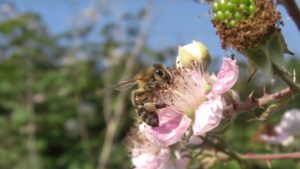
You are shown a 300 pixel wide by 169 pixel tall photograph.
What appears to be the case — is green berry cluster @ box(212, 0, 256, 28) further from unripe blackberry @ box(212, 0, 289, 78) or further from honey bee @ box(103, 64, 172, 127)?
honey bee @ box(103, 64, 172, 127)

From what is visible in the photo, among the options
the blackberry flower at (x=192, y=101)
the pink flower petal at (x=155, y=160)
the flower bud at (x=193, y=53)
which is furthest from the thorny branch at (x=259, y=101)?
the pink flower petal at (x=155, y=160)

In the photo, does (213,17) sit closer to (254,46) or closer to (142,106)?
(254,46)

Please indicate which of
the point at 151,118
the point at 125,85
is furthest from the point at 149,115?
the point at 125,85

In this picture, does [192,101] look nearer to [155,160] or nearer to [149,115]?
[149,115]

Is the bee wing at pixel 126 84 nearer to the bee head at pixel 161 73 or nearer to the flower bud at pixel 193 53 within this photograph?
the bee head at pixel 161 73

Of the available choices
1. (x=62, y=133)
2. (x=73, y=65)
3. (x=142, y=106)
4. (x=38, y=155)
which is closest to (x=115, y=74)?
(x=73, y=65)

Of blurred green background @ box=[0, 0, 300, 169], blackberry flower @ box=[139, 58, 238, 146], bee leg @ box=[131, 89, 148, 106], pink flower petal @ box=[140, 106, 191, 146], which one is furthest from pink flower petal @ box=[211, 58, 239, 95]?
blurred green background @ box=[0, 0, 300, 169]
